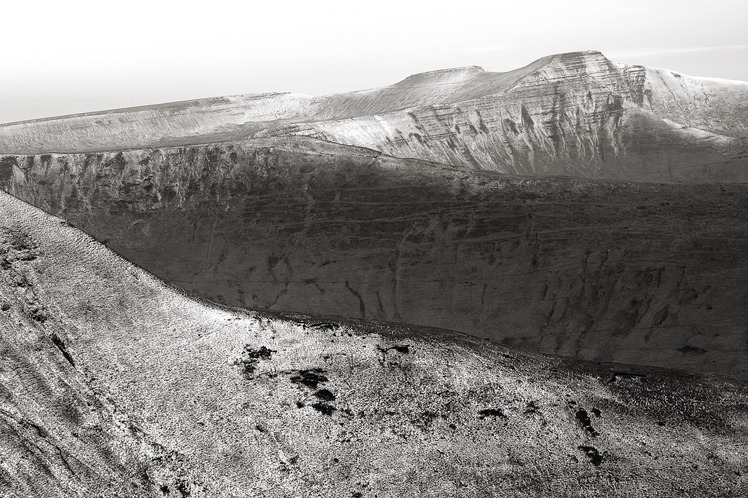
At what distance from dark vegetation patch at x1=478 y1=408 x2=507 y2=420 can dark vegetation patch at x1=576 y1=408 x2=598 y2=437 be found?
251cm

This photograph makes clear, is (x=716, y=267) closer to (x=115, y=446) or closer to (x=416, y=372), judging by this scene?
(x=416, y=372)

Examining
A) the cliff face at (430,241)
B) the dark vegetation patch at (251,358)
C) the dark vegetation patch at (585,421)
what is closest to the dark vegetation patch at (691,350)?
the cliff face at (430,241)

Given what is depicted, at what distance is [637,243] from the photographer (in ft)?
222

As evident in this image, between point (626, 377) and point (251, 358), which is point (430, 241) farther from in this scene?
point (251, 358)

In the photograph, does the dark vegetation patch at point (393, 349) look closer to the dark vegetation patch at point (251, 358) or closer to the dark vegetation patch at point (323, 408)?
the dark vegetation patch at point (323, 408)

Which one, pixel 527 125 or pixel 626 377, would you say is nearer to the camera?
pixel 626 377

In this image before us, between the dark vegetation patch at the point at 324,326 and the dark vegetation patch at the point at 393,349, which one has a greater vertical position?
the dark vegetation patch at the point at 324,326

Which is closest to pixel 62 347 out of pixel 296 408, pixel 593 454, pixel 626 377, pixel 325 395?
pixel 296 408

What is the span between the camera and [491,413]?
78.6ft

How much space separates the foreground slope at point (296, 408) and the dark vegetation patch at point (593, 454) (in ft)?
0.17

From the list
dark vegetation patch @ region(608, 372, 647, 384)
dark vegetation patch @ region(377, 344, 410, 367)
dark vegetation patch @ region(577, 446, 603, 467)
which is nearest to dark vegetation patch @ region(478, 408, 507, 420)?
dark vegetation patch @ region(577, 446, 603, 467)

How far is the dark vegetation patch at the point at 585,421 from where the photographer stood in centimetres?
2327

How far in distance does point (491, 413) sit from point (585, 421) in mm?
3062

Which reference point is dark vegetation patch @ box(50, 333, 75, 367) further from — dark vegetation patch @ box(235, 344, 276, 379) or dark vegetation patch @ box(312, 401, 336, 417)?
dark vegetation patch @ box(312, 401, 336, 417)
